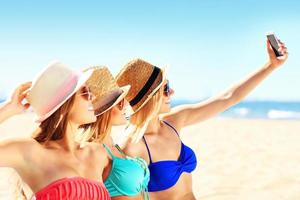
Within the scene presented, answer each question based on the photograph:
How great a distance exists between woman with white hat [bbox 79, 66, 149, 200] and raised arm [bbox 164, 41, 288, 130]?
820 millimetres

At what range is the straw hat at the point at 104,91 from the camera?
10.9 feet

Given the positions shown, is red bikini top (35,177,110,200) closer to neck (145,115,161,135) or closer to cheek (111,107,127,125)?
cheek (111,107,127,125)

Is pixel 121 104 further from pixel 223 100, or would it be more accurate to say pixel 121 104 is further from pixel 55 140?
pixel 223 100

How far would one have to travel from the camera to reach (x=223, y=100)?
170 inches

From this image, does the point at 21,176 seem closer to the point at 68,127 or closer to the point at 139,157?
the point at 68,127

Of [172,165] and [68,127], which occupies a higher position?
[68,127]

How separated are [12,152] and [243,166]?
8.57 meters

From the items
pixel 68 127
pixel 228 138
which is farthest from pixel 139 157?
pixel 228 138

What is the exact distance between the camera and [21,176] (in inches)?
103

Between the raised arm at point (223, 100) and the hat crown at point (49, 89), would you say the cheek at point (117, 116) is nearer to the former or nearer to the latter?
the hat crown at point (49, 89)

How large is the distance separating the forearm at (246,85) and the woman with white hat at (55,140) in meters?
1.65

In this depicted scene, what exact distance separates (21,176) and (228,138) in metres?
13.3

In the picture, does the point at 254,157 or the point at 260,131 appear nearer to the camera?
the point at 254,157

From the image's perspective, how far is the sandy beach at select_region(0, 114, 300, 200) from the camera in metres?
8.08
